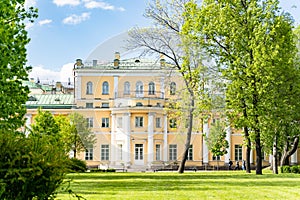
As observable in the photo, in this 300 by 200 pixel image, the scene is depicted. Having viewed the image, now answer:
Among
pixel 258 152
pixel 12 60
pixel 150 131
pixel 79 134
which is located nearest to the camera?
pixel 12 60

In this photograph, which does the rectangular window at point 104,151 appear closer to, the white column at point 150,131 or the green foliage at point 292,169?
the white column at point 150,131

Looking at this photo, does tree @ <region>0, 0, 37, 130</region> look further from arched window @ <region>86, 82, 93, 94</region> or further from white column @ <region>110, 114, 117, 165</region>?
arched window @ <region>86, 82, 93, 94</region>

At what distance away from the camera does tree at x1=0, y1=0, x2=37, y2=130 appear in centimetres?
2070

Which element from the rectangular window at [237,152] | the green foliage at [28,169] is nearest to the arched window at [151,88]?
the rectangular window at [237,152]

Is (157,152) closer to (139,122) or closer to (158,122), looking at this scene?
(158,122)

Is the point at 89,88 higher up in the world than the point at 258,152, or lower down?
higher up

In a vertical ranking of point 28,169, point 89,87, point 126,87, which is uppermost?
point 89,87

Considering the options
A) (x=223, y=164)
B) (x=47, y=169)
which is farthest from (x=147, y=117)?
(x=47, y=169)

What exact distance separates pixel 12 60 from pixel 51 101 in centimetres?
5325

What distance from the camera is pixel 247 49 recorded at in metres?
32.2

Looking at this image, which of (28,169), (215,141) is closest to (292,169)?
(215,141)

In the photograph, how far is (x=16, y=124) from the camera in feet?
72.8

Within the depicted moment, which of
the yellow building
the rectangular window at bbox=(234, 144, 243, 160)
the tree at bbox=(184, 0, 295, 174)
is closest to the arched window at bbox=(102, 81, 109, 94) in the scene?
the yellow building

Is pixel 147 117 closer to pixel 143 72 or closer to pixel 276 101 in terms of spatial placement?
pixel 143 72
